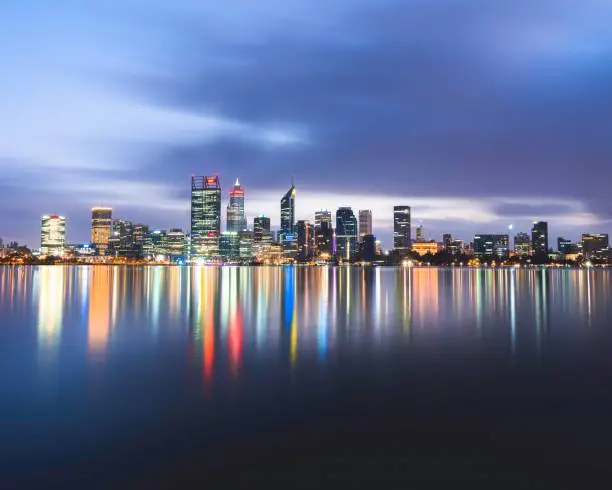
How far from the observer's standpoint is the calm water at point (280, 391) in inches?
447

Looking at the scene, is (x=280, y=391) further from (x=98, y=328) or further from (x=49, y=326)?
(x=49, y=326)

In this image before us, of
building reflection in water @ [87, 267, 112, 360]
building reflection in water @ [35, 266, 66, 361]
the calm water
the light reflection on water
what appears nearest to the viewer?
the calm water

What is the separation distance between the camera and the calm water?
1136 centimetres

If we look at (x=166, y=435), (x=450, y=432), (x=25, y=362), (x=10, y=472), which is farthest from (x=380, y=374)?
(x=25, y=362)

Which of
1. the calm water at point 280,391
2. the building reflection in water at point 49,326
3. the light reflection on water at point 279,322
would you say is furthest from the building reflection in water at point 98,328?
the building reflection in water at point 49,326

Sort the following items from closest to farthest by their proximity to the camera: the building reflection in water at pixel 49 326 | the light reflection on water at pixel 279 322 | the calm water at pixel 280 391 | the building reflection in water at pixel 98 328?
the calm water at pixel 280 391, the building reflection in water at pixel 98 328, the building reflection in water at pixel 49 326, the light reflection on water at pixel 279 322

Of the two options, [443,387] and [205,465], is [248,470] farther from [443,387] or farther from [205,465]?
[443,387]

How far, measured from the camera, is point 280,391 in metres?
16.5

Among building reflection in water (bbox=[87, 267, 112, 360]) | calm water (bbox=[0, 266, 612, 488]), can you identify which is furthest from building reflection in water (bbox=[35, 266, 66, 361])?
building reflection in water (bbox=[87, 267, 112, 360])

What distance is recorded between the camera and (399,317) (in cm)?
3694

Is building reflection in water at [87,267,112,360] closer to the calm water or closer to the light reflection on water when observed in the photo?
the light reflection on water

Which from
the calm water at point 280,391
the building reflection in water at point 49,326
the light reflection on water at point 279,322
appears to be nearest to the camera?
the calm water at point 280,391

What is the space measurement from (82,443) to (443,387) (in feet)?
33.9

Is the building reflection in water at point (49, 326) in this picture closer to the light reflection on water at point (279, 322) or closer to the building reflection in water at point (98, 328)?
the light reflection on water at point (279, 322)
